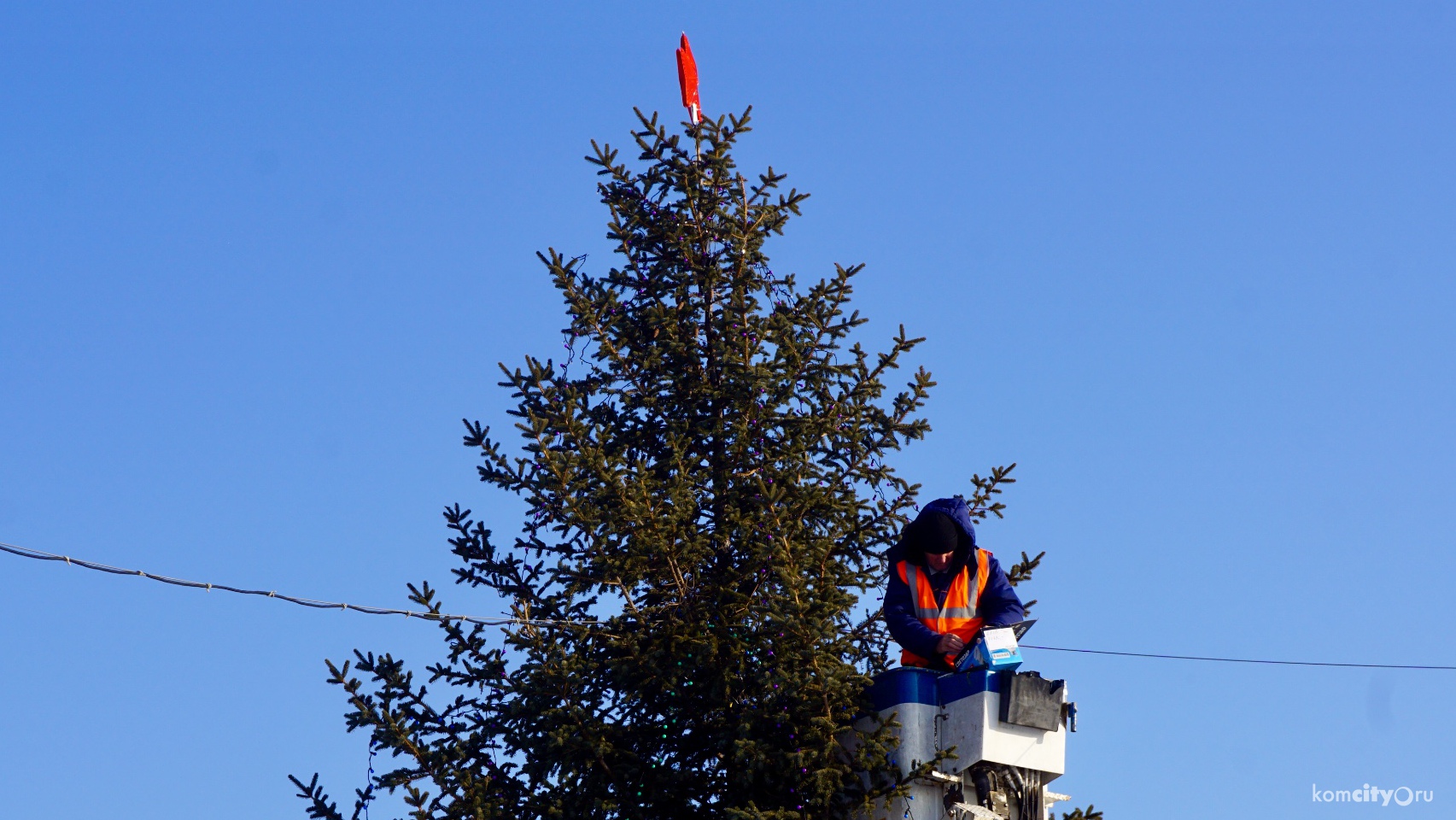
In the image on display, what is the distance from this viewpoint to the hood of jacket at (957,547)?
11.5 m

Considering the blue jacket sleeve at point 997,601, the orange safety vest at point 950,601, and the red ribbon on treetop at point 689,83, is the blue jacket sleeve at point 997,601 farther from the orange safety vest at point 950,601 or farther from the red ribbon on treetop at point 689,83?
the red ribbon on treetop at point 689,83

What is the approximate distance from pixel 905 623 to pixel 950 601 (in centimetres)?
38

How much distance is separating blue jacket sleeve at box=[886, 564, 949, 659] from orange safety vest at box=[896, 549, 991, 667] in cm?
5

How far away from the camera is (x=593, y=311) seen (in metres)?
12.0

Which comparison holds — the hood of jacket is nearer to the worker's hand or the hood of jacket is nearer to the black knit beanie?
the black knit beanie

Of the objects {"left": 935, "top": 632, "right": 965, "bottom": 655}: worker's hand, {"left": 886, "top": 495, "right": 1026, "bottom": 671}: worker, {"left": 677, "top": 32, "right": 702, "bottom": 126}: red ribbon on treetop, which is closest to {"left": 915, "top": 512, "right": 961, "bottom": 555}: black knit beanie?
{"left": 886, "top": 495, "right": 1026, "bottom": 671}: worker

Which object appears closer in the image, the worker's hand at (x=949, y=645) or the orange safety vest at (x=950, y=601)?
the worker's hand at (x=949, y=645)

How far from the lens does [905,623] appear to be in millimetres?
11383

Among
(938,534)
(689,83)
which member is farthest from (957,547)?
(689,83)

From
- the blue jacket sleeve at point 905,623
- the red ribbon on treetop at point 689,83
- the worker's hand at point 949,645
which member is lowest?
the worker's hand at point 949,645

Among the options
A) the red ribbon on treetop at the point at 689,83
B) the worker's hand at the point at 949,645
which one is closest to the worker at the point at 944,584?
the worker's hand at the point at 949,645

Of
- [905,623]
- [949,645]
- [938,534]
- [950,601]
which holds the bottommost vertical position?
[949,645]

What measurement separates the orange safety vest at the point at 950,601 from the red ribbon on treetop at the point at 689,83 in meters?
3.80

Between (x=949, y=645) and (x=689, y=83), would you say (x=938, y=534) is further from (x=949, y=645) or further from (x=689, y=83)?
(x=689, y=83)
